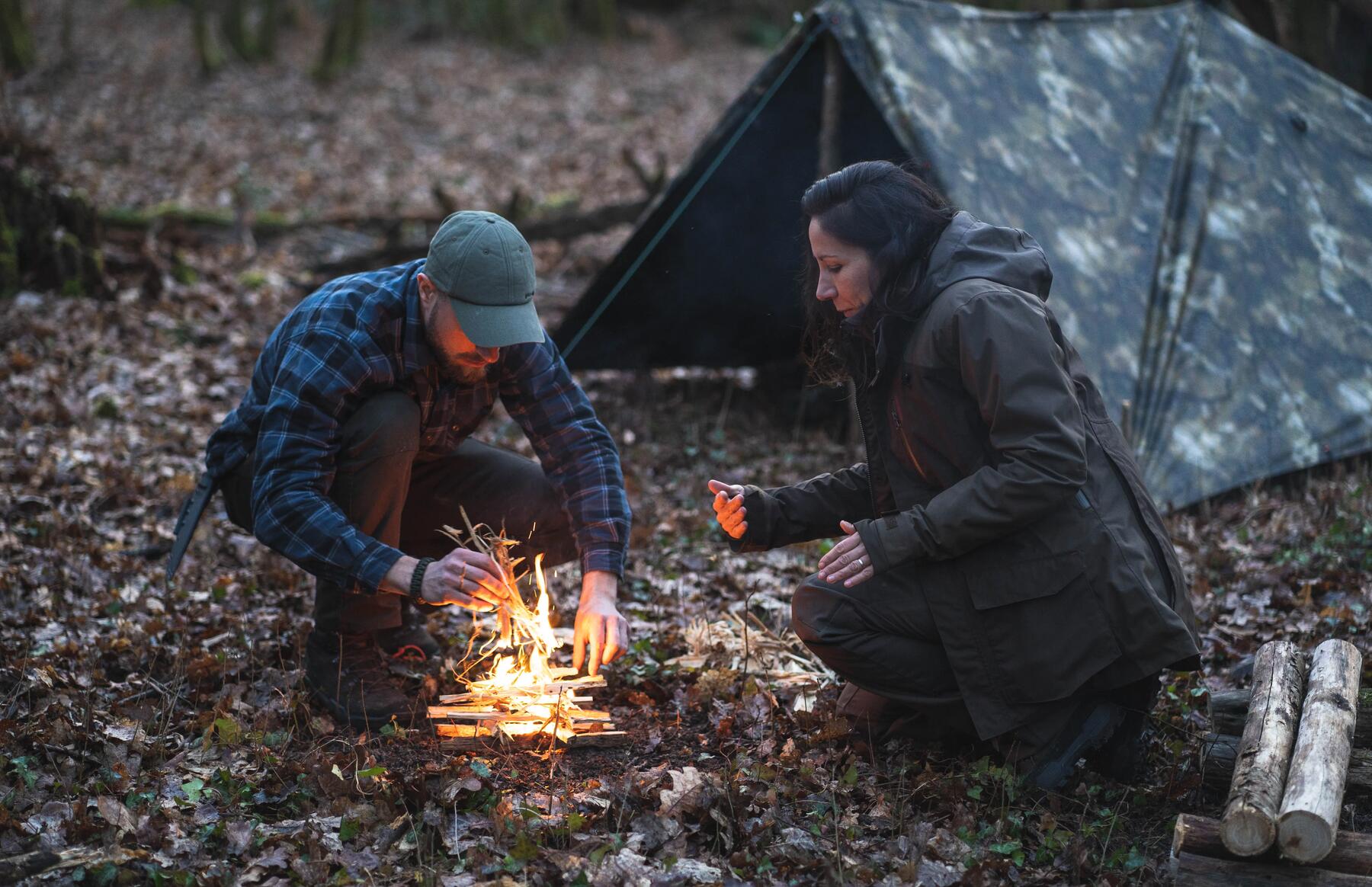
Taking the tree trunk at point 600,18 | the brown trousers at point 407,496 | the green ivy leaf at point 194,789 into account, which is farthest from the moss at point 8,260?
the tree trunk at point 600,18

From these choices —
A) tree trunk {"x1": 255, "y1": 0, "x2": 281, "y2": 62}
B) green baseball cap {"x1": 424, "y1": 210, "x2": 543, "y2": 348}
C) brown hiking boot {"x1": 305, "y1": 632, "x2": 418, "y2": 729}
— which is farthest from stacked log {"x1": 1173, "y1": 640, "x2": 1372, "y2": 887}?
tree trunk {"x1": 255, "y1": 0, "x2": 281, "y2": 62}

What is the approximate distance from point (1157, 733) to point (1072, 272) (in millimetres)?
2941

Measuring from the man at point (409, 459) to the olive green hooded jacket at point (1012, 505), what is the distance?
105 cm

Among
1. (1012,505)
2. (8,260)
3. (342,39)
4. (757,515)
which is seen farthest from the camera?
(342,39)

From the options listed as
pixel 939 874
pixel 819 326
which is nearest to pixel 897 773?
pixel 939 874

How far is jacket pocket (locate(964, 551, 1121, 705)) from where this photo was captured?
9.77 ft

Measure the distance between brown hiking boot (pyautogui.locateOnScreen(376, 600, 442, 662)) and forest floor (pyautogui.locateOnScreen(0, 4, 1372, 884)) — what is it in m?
0.11

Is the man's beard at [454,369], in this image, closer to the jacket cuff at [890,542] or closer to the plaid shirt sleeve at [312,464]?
the plaid shirt sleeve at [312,464]

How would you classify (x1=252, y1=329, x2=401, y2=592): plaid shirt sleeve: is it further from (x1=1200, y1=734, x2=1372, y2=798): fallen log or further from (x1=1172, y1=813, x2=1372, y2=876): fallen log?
(x1=1200, y1=734, x2=1372, y2=798): fallen log

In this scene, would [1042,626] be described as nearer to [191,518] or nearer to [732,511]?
[732,511]

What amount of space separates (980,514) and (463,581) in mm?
1448

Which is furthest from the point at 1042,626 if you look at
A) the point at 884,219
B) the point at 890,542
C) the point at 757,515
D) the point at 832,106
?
the point at 832,106

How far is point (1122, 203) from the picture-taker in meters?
6.06

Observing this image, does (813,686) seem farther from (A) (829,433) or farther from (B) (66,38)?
(B) (66,38)
